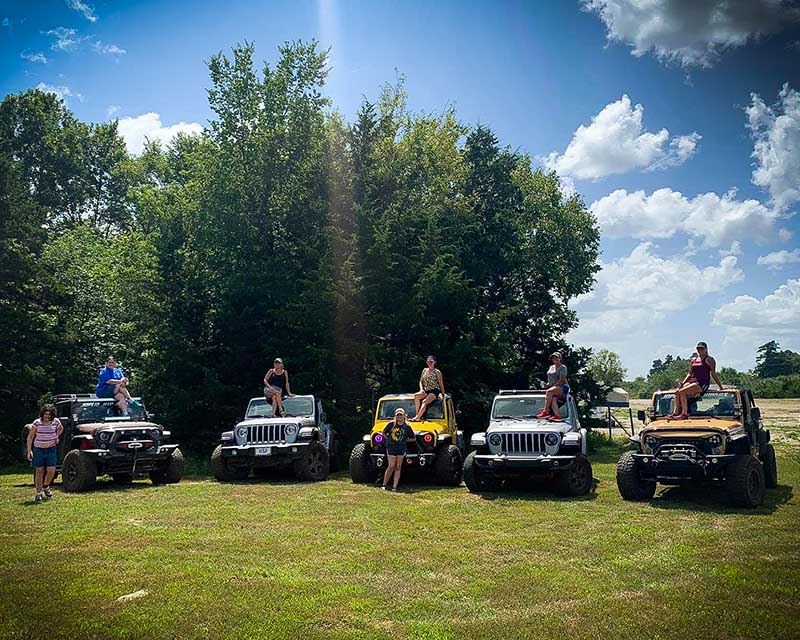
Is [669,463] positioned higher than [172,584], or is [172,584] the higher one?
[669,463]

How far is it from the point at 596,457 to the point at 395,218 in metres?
10.8

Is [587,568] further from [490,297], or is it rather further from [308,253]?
[490,297]

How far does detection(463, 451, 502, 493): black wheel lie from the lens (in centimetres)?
1327

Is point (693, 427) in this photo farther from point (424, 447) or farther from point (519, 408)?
point (424, 447)

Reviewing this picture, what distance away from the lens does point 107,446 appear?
14.8 meters

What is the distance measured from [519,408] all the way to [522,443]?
57.2 inches

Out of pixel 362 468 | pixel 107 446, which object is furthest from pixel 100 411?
pixel 362 468

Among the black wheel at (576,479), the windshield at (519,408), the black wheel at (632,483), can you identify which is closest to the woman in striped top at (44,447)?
the windshield at (519,408)

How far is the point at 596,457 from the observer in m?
23.4

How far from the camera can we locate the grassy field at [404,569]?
18.9 feet

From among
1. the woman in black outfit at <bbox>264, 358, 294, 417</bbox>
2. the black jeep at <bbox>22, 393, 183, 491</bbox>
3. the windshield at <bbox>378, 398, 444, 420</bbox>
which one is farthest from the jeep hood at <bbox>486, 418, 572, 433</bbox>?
the black jeep at <bbox>22, 393, 183, 491</bbox>

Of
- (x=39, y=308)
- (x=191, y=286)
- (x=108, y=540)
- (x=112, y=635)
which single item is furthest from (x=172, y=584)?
(x=39, y=308)

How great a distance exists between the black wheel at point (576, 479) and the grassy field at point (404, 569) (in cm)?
53

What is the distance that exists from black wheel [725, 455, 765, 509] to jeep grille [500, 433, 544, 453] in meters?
3.34
